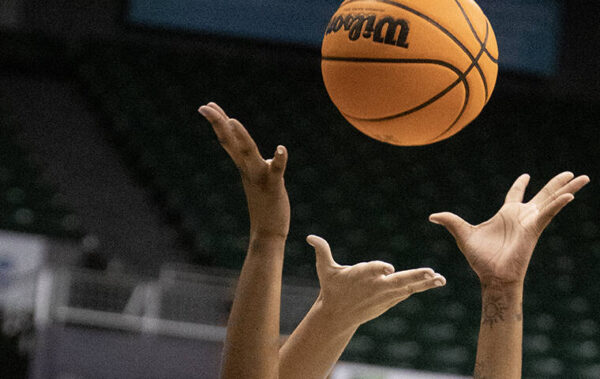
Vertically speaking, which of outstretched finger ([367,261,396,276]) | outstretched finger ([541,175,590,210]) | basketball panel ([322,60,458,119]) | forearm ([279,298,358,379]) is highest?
basketball panel ([322,60,458,119])

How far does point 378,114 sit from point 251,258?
82cm

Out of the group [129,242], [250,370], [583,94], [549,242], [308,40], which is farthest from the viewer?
[583,94]

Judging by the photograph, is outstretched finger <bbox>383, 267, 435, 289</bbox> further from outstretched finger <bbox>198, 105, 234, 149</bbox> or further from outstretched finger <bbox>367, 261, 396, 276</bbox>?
outstretched finger <bbox>198, 105, 234, 149</bbox>

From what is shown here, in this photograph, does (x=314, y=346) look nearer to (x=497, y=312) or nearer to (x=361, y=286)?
(x=361, y=286)

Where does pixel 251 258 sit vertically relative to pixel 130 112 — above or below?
below

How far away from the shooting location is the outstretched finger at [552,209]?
2027 mm

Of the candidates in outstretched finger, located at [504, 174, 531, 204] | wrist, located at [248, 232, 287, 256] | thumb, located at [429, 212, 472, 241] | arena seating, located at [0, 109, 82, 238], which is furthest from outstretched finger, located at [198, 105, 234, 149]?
arena seating, located at [0, 109, 82, 238]

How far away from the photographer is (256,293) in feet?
5.82

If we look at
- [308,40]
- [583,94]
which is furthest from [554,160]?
[308,40]

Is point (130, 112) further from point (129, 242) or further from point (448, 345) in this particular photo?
Result: point (448, 345)

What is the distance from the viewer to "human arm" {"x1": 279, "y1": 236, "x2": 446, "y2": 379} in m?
2.06

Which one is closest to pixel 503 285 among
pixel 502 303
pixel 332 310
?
pixel 502 303

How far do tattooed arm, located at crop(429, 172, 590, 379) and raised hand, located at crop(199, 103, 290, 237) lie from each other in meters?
0.56

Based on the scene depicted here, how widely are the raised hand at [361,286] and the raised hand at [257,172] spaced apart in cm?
25
